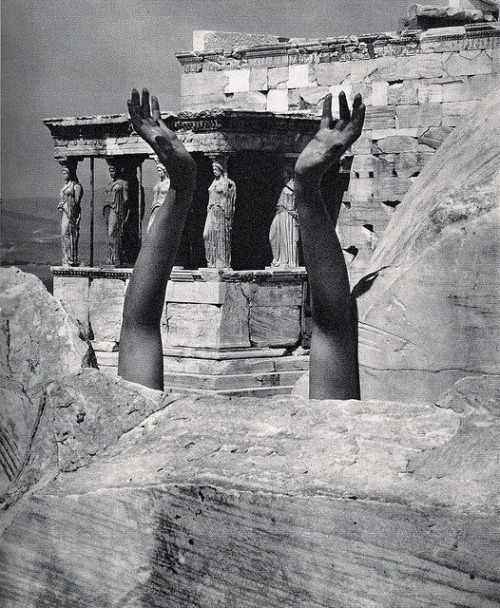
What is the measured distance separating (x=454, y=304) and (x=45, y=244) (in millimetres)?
11268

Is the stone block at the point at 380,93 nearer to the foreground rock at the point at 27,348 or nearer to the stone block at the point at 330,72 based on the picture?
the stone block at the point at 330,72

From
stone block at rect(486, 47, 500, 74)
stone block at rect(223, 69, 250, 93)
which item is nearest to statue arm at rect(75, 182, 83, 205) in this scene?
stone block at rect(223, 69, 250, 93)

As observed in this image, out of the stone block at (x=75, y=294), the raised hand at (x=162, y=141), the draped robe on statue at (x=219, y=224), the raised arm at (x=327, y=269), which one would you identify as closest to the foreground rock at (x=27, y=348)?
the raised hand at (x=162, y=141)

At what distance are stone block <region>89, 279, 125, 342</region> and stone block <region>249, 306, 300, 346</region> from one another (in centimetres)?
177

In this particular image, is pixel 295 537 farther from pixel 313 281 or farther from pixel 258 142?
pixel 258 142

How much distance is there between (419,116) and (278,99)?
2006 millimetres

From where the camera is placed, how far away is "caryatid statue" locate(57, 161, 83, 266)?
15.6m

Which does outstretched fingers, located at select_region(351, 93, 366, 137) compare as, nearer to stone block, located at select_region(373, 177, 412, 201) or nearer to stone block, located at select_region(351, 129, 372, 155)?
stone block, located at select_region(373, 177, 412, 201)

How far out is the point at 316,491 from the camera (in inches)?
166

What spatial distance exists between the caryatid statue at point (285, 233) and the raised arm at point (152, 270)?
850 centimetres

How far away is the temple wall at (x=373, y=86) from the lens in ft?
48.4

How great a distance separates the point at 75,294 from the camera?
50.2ft

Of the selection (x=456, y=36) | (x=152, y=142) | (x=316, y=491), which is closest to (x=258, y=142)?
(x=456, y=36)

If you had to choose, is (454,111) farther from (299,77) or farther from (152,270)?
(152,270)
